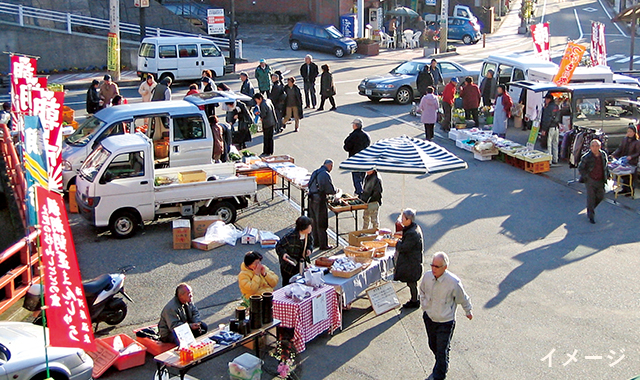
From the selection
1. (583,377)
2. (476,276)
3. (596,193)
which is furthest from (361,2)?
(583,377)

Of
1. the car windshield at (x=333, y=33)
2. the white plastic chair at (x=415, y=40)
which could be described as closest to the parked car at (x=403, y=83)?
the car windshield at (x=333, y=33)

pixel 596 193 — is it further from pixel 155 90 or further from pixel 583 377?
pixel 155 90

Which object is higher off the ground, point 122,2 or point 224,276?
point 122,2

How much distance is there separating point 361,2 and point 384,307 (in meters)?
32.9

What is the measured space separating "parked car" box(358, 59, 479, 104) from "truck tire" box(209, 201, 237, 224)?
42.5 ft

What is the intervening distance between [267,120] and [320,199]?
21.7 feet

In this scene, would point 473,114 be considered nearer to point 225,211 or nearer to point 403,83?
point 403,83

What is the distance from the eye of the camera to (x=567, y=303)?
426 inches

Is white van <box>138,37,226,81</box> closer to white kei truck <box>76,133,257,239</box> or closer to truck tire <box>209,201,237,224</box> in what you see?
white kei truck <box>76,133,257,239</box>

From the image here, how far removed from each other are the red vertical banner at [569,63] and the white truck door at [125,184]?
12.0 metres

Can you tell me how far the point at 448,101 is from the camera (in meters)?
22.1

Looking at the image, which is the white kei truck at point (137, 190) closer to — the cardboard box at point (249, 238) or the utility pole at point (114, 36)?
the cardboard box at point (249, 238)

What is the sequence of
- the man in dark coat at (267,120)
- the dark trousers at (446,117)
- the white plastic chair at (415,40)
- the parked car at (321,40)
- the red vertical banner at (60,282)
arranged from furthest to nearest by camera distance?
the white plastic chair at (415,40) → the parked car at (321,40) → the dark trousers at (446,117) → the man in dark coat at (267,120) → the red vertical banner at (60,282)

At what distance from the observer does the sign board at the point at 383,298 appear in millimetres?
10492
